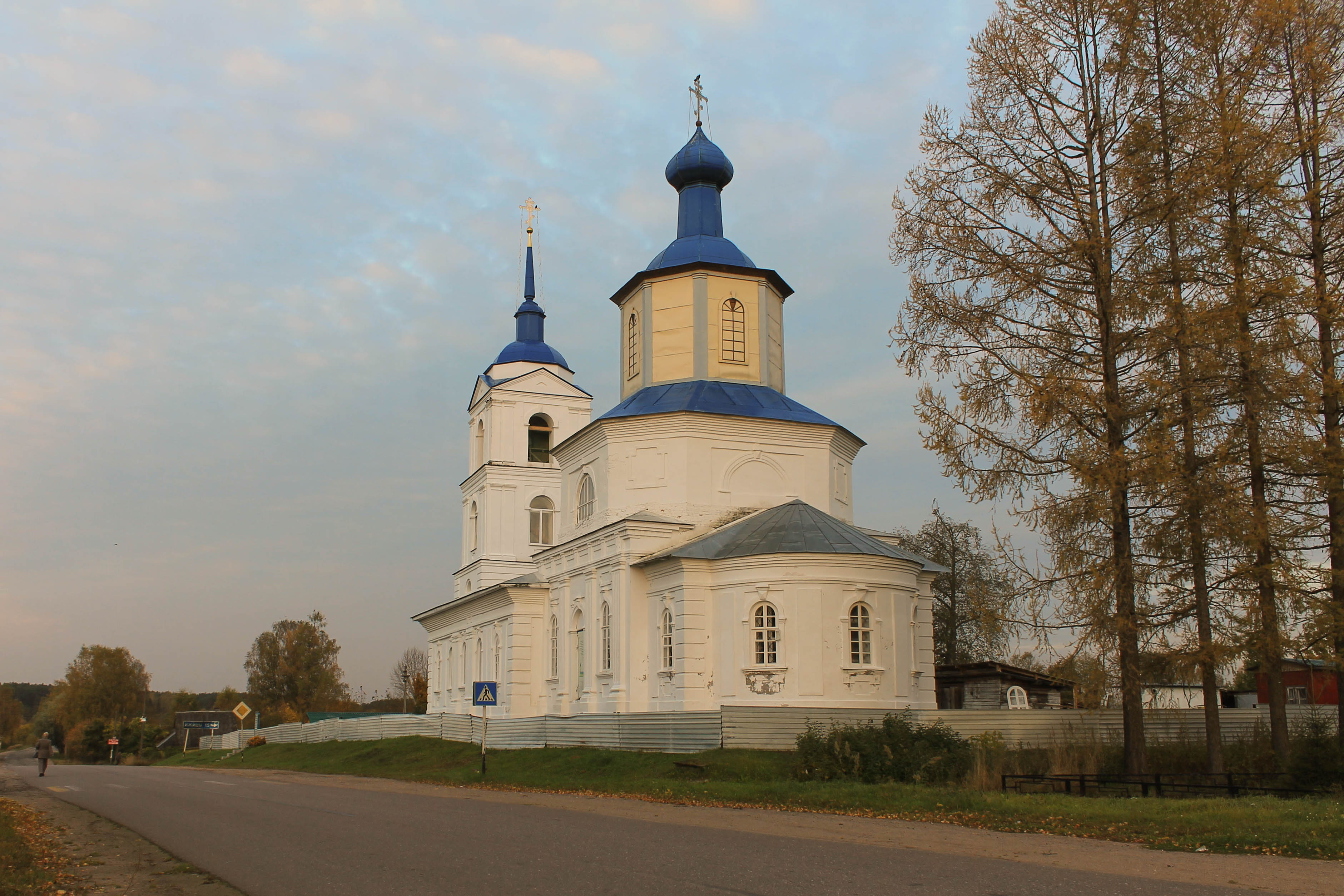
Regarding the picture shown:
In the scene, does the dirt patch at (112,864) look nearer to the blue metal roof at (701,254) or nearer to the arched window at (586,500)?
the arched window at (586,500)

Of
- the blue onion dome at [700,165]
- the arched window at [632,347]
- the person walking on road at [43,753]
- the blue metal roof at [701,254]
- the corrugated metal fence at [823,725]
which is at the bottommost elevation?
the person walking on road at [43,753]

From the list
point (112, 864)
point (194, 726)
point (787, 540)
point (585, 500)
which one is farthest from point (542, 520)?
point (194, 726)

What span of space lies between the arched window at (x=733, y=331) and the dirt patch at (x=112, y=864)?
18871 mm

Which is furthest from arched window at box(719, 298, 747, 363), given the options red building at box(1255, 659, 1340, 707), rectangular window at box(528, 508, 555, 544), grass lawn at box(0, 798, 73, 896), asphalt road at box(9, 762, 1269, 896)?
grass lawn at box(0, 798, 73, 896)

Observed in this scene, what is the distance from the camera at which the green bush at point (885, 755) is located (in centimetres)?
1738

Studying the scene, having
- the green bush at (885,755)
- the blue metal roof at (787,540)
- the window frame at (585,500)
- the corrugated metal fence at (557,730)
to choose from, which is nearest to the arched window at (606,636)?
the corrugated metal fence at (557,730)

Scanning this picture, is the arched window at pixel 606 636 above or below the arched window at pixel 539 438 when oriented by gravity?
below

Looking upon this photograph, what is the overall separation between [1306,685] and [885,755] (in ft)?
86.4

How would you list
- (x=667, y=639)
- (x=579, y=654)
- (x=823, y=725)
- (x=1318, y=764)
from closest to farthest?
1. (x=1318, y=764)
2. (x=823, y=725)
3. (x=667, y=639)
4. (x=579, y=654)

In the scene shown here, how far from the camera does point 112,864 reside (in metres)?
11.1

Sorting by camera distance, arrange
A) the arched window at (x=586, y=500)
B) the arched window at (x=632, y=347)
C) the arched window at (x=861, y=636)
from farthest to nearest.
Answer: the arched window at (x=632, y=347) < the arched window at (x=586, y=500) < the arched window at (x=861, y=636)

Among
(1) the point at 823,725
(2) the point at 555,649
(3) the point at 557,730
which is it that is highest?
(2) the point at 555,649

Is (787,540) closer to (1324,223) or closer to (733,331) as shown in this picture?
(733,331)

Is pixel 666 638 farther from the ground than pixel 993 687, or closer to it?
farther from the ground
